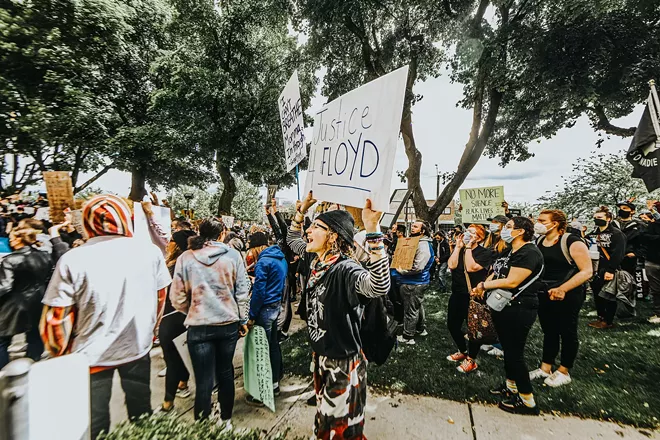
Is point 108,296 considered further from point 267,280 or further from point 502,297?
point 502,297

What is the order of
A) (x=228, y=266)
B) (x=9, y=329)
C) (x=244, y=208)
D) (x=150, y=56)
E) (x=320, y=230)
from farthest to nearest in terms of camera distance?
(x=244, y=208), (x=150, y=56), (x=9, y=329), (x=228, y=266), (x=320, y=230)

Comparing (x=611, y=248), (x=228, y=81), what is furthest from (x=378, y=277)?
(x=228, y=81)

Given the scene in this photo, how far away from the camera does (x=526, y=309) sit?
2.92m

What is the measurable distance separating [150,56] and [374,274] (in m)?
24.4

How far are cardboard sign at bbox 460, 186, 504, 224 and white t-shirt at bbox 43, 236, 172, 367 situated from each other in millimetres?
6075

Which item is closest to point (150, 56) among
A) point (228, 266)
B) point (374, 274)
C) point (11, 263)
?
A: point (11, 263)

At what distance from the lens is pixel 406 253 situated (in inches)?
184

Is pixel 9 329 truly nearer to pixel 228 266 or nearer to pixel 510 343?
pixel 228 266

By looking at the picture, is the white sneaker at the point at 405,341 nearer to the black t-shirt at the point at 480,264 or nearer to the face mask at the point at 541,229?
the black t-shirt at the point at 480,264

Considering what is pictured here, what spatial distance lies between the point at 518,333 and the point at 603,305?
171 inches

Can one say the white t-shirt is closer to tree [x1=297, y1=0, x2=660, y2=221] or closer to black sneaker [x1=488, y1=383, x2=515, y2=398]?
black sneaker [x1=488, y1=383, x2=515, y2=398]

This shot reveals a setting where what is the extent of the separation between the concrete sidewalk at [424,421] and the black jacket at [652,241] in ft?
12.7

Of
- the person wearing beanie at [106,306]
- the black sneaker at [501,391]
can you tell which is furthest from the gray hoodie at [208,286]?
the black sneaker at [501,391]

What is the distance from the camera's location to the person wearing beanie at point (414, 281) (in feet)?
15.3
